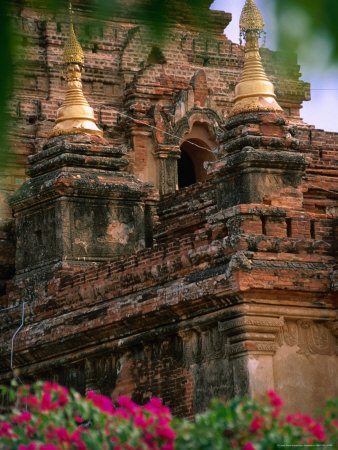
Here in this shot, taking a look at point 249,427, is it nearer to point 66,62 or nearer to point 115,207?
point 115,207

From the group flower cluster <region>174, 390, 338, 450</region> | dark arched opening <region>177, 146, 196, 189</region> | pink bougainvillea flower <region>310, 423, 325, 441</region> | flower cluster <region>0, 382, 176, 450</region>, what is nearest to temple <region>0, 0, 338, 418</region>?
dark arched opening <region>177, 146, 196, 189</region>

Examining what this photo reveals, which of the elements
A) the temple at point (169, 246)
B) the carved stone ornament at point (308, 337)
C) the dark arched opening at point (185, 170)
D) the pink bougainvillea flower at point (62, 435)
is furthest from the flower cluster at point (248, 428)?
the dark arched opening at point (185, 170)

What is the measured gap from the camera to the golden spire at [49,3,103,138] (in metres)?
18.0

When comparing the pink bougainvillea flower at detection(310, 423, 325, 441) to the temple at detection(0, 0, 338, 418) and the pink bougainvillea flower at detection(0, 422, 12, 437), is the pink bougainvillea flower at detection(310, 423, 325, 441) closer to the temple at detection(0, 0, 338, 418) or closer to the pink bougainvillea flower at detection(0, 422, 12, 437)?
the pink bougainvillea flower at detection(0, 422, 12, 437)

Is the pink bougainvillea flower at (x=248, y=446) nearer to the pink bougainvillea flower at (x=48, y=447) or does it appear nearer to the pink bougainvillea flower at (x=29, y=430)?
the pink bougainvillea flower at (x=48, y=447)

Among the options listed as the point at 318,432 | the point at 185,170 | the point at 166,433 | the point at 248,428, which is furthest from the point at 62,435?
the point at 185,170

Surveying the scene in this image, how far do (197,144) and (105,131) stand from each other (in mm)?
1685

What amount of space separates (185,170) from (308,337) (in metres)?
9.54

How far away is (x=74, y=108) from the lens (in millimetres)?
18312

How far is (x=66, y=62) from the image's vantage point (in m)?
18.4

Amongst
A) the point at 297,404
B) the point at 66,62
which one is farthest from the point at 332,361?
the point at 66,62

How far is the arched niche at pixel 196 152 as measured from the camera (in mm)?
21438

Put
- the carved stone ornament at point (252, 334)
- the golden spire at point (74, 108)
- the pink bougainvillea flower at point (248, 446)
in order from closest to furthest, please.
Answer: the pink bougainvillea flower at point (248, 446), the carved stone ornament at point (252, 334), the golden spire at point (74, 108)

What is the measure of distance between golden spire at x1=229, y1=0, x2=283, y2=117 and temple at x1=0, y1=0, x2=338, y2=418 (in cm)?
2
